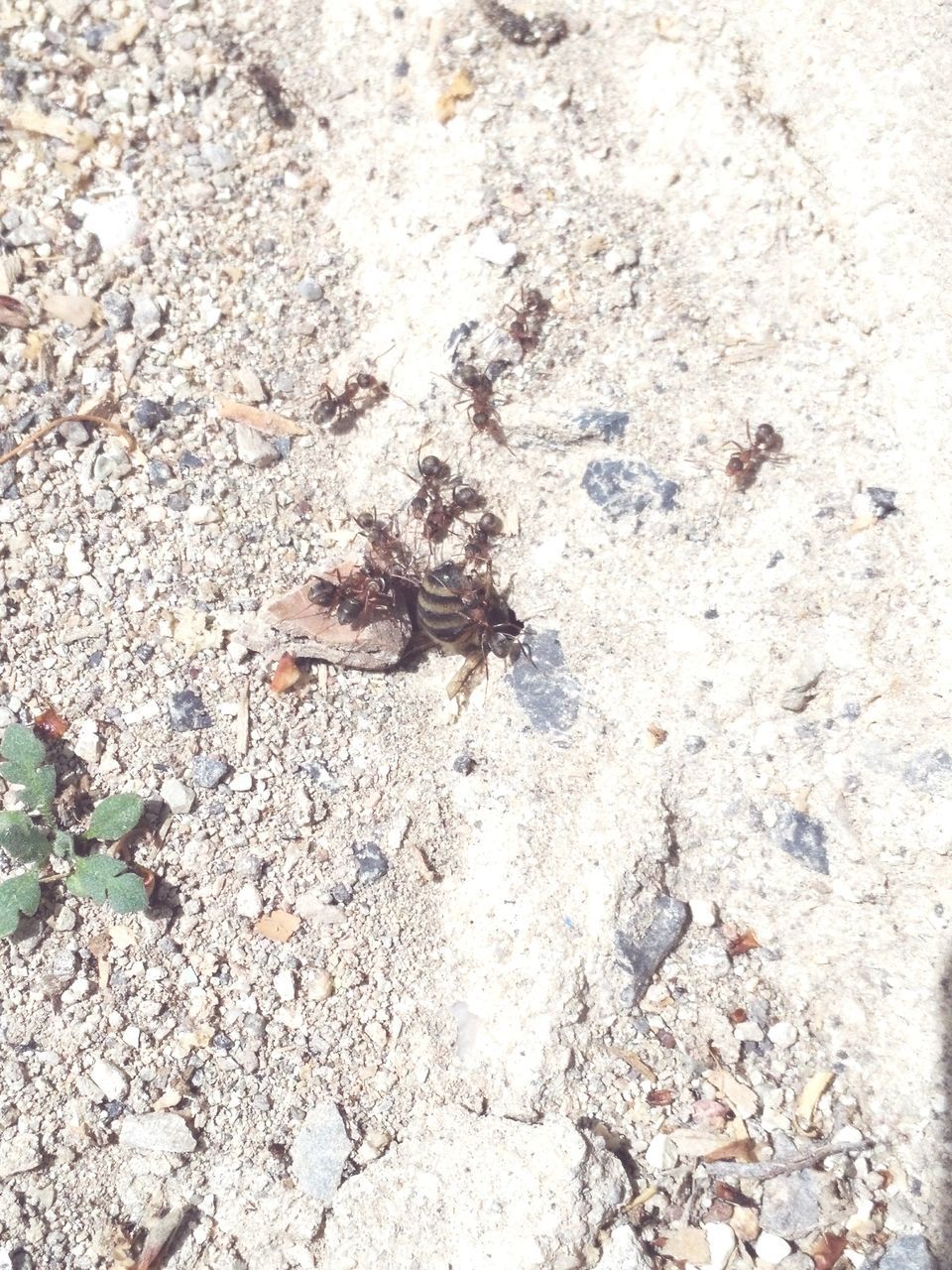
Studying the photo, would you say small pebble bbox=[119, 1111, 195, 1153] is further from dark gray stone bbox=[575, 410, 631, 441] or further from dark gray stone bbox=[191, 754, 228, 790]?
dark gray stone bbox=[575, 410, 631, 441]

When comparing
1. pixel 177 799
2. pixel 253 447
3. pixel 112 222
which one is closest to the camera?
pixel 177 799

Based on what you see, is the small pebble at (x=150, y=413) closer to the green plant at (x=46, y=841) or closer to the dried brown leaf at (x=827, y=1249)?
the green plant at (x=46, y=841)

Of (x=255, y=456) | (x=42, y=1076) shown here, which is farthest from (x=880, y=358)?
(x=42, y=1076)

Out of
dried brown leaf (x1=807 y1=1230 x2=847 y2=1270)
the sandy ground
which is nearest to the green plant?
the sandy ground

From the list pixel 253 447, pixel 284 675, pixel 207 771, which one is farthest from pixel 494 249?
pixel 207 771

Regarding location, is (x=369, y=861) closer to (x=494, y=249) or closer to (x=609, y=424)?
(x=609, y=424)

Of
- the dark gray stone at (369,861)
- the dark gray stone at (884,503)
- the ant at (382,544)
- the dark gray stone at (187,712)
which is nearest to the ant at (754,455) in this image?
the dark gray stone at (884,503)
